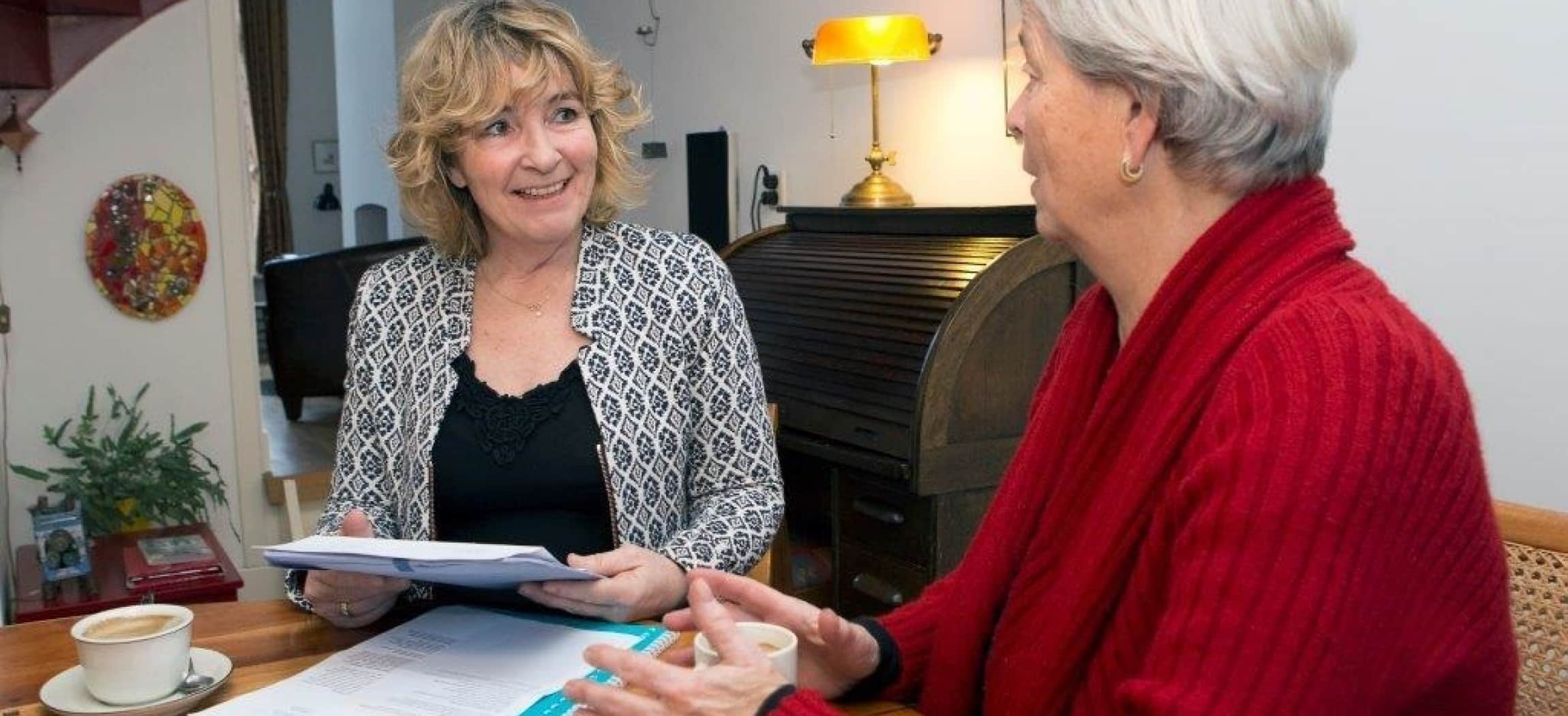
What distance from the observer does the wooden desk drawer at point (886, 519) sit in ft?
9.30

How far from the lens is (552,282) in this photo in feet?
5.66

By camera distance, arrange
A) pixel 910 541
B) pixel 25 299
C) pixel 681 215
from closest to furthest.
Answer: pixel 910 541 < pixel 25 299 < pixel 681 215

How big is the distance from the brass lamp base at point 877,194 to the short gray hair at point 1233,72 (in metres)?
2.85

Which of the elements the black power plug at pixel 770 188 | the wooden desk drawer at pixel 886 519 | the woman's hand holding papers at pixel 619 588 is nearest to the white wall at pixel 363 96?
the black power plug at pixel 770 188

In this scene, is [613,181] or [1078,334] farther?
[613,181]

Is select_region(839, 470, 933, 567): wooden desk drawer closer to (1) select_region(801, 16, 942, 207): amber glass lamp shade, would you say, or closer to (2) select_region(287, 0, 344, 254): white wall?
(1) select_region(801, 16, 942, 207): amber glass lamp shade

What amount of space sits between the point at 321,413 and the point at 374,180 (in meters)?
3.81

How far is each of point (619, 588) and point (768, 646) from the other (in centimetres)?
31

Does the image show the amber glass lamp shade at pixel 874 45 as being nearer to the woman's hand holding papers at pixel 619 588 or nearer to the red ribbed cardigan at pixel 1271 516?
the woman's hand holding papers at pixel 619 588

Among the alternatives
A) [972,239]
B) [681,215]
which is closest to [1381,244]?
[972,239]

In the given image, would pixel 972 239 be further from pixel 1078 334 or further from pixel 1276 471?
pixel 1276 471

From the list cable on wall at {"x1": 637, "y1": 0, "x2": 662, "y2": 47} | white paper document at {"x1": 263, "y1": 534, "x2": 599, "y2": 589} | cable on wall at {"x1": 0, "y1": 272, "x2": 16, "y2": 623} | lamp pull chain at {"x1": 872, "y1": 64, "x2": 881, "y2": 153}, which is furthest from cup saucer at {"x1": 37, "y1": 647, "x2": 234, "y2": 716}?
cable on wall at {"x1": 637, "y1": 0, "x2": 662, "y2": 47}

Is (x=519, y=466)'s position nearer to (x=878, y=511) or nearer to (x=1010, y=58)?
(x=878, y=511)

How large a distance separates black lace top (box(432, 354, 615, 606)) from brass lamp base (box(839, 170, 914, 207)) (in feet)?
7.62
